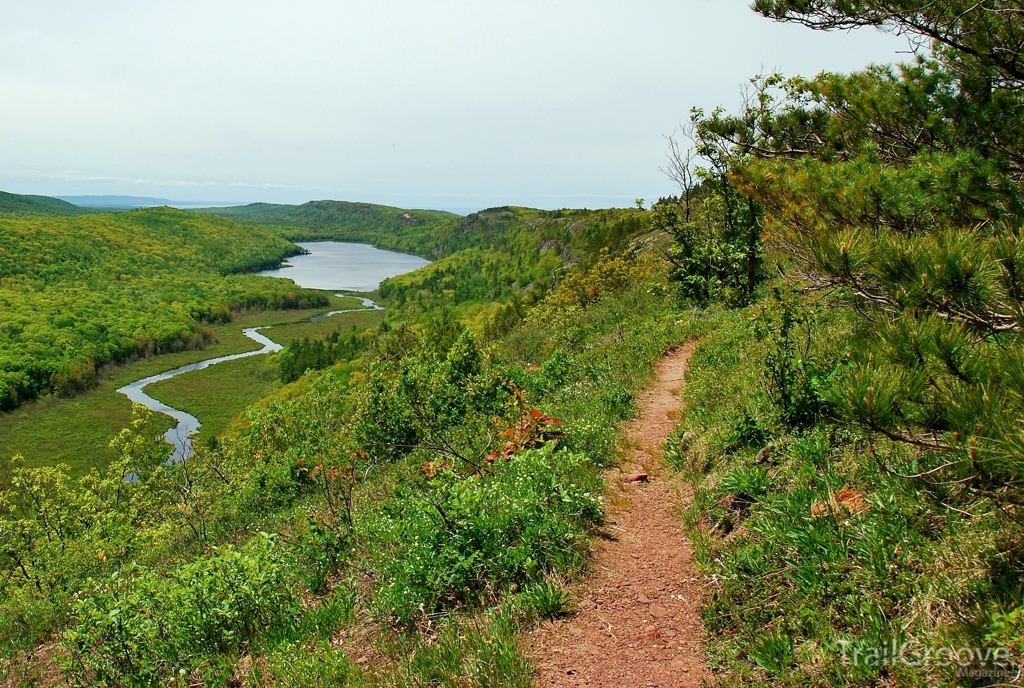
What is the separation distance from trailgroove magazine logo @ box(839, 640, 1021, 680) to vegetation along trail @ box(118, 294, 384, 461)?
48.6 m

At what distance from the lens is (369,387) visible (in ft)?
46.1

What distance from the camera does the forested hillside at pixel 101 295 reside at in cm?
8938

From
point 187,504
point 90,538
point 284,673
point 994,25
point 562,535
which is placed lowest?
point 90,538

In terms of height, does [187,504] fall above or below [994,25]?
below

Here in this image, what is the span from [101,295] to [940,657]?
157941 millimetres

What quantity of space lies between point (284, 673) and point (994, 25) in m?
8.47

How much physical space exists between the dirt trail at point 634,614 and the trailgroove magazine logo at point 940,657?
3.21 feet

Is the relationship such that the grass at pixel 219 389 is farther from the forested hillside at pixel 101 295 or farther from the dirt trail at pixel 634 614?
the dirt trail at pixel 634 614

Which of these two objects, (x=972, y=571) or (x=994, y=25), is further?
(x=994, y=25)

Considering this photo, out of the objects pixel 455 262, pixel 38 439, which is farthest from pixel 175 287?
pixel 38 439

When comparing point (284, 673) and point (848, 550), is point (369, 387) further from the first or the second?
point (848, 550)

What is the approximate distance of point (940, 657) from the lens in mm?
2771

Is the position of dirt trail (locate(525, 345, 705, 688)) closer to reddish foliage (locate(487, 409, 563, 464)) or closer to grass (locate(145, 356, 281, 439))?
reddish foliage (locate(487, 409, 563, 464))

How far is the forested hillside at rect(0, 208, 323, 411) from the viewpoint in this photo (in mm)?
89375
